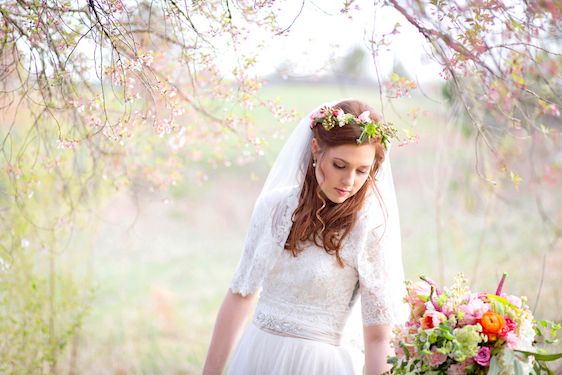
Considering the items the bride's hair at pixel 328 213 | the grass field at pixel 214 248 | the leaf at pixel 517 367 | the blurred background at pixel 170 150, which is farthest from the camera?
the grass field at pixel 214 248

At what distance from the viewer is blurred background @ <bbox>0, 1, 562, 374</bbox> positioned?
283 cm

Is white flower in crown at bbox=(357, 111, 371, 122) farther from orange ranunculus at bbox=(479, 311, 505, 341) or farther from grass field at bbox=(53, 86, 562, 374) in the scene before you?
grass field at bbox=(53, 86, 562, 374)

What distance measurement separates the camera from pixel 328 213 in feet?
8.62

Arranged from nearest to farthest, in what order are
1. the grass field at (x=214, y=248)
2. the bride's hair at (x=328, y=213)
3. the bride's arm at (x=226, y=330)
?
1. the bride's hair at (x=328, y=213)
2. the bride's arm at (x=226, y=330)
3. the grass field at (x=214, y=248)

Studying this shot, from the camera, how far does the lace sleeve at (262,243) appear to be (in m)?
2.67

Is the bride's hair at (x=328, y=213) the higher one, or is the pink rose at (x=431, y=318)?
the bride's hair at (x=328, y=213)

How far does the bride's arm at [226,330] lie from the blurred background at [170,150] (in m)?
0.74

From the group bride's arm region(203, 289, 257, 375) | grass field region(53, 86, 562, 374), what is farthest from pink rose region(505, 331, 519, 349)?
grass field region(53, 86, 562, 374)

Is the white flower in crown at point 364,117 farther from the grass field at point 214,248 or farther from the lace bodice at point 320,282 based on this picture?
the grass field at point 214,248

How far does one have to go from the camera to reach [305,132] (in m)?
2.77

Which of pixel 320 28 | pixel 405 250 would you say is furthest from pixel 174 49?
pixel 405 250

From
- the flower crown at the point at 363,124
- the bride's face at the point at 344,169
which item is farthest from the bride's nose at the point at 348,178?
the flower crown at the point at 363,124

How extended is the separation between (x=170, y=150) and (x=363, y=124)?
188 cm

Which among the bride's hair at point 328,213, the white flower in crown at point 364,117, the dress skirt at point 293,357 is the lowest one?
the dress skirt at point 293,357
